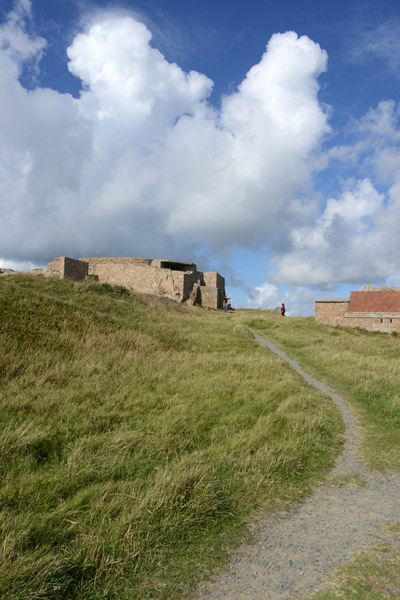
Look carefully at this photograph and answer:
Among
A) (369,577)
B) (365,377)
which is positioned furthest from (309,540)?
(365,377)

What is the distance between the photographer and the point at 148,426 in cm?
589

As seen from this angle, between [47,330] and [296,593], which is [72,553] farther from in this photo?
[47,330]

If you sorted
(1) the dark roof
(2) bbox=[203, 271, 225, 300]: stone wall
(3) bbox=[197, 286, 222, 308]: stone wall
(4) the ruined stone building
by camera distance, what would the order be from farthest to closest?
(2) bbox=[203, 271, 225, 300]: stone wall, (3) bbox=[197, 286, 222, 308]: stone wall, (1) the dark roof, (4) the ruined stone building

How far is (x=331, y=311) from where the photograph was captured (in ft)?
88.1

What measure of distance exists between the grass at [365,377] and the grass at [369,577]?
218 centimetres

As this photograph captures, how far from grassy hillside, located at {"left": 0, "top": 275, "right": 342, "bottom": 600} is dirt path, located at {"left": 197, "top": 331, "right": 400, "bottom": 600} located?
25 centimetres

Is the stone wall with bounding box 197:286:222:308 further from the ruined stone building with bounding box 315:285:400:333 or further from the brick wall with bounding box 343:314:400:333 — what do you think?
the brick wall with bounding box 343:314:400:333

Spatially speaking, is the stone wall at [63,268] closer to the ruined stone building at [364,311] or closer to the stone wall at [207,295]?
the stone wall at [207,295]

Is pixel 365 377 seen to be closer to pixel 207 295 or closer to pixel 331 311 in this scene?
pixel 331 311

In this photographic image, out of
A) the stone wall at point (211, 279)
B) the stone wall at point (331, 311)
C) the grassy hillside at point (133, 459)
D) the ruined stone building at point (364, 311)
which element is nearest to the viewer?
the grassy hillside at point (133, 459)

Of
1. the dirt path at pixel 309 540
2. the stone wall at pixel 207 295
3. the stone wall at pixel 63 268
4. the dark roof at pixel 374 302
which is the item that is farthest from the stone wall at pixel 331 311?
the dirt path at pixel 309 540

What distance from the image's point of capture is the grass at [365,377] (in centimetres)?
617

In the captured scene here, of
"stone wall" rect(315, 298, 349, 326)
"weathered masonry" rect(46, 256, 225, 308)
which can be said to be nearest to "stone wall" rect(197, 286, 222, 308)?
"weathered masonry" rect(46, 256, 225, 308)

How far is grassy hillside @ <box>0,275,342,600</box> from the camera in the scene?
307 cm
